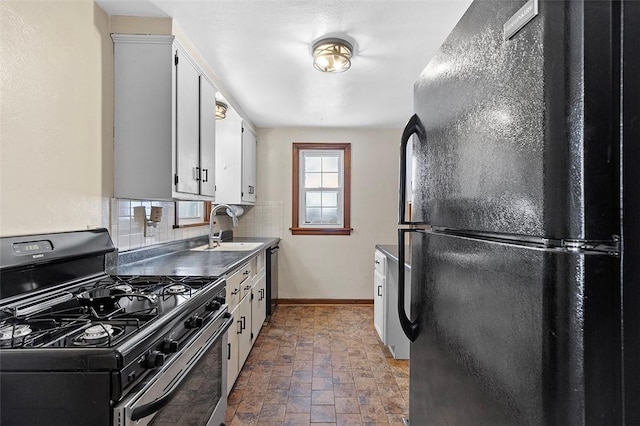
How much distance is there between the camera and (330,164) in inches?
189

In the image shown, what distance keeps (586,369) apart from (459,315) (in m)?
0.33

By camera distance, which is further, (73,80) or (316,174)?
(316,174)

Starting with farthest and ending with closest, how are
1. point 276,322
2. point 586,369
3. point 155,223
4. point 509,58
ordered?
point 276,322 → point 155,223 → point 509,58 → point 586,369

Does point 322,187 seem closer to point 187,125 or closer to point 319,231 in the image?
point 319,231

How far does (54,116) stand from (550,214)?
1854 millimetres

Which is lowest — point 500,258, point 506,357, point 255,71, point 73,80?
point 506,357

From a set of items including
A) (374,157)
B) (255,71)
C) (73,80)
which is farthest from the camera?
(374,157)

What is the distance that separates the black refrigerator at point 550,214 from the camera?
0.47 meters

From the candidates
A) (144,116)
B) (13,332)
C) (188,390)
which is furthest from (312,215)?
(13,332)

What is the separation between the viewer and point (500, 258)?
0.63 meters

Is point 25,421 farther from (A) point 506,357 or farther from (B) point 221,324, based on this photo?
(A) point 506,357

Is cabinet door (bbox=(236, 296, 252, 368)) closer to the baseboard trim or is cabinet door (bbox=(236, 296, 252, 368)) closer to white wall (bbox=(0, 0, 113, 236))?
white wall (bbox=(0, 0, 113, 236))

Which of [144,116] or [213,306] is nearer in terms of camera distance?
[213,306]

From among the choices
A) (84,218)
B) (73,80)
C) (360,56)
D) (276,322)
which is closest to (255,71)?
(360,56)
